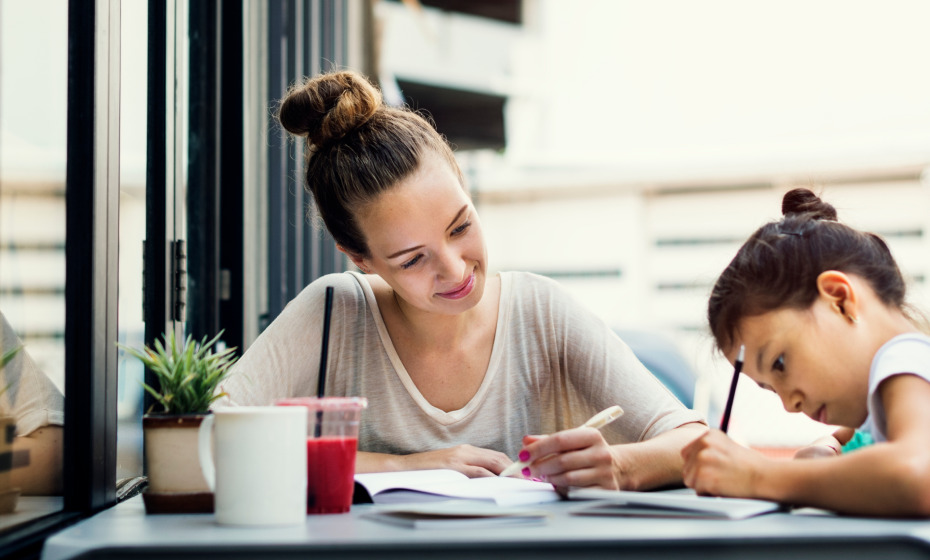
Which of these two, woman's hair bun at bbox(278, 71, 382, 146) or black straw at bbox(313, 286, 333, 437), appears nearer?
black straw at bbox(313, 286, 333, 437)

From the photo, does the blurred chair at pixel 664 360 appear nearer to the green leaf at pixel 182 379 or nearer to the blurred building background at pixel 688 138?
the green leaf at pixel 182 379

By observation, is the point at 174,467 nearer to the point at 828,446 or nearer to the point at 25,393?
the point at 25,393

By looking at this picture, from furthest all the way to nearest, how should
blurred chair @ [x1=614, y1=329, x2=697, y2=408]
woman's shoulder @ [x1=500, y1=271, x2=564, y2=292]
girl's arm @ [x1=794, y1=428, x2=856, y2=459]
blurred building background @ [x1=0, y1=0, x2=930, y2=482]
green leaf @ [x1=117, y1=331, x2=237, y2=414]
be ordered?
blurred building background @ [x1=0, y1=0, x2=930, y2=482], blurred chair @ [x1=614, y1=329, x2=697, y2=408], woman's shoulder @ [x1=500, y1=271, x2=564, y2=292], girl's arm @ [x1=794, y1=428, x2=856, y2=459], green leaf @ [x1=117, y1=331, x2=237, y2=414]

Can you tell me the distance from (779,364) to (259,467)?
63 centimetres

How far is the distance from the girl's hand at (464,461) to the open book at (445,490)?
9cm

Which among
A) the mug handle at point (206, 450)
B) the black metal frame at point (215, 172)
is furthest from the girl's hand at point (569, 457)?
the black metal frame at point (215, 172)

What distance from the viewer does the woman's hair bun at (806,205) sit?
1178 mm

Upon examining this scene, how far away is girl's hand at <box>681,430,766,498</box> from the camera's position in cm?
90

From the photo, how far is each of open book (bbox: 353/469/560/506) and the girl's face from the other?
0.31 metres

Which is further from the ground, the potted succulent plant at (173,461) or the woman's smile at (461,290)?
the woman's smile at (461,290)

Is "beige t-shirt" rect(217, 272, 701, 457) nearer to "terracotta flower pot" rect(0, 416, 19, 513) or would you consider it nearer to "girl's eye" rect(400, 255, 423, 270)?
"girl's eye" rect(400, 255, 423, 270)

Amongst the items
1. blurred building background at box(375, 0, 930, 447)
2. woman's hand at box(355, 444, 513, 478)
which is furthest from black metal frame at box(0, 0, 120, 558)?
blurred building background at box(375, 0, 930, 447)

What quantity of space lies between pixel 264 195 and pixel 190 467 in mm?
1283

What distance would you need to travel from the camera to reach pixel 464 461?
48.9 inches
